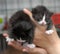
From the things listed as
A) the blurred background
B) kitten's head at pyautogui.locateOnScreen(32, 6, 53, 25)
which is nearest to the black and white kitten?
kitten's head at pyautogui.locateOnScreen(32, 6, 53, 25)

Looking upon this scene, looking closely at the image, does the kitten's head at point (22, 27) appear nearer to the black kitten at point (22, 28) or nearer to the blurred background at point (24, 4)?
the black kitten at point (22, 28)

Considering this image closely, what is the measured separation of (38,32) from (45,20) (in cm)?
10

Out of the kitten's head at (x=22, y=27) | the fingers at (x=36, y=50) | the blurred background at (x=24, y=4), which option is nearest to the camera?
the kitten's head at (x=22, y=27)

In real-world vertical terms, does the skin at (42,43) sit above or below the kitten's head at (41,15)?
below

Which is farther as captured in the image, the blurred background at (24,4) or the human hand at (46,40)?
the blurred background at (24,4)

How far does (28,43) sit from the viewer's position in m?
1.42

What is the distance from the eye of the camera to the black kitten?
4.35ft

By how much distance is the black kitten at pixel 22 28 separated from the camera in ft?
4.35

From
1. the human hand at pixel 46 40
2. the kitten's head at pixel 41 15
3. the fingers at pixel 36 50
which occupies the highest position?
the kitten's head at pixel 41 15

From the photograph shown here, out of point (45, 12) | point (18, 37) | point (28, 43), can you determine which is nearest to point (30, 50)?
point (28, 43)

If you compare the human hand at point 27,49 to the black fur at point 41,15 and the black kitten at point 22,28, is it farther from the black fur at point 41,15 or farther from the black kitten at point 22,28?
the black fur at point 41,15

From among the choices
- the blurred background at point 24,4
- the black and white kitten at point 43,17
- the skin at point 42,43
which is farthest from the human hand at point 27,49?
the blurred background at point 24,4

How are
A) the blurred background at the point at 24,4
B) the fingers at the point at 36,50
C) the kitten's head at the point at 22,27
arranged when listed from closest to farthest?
1. the kitten's head at the point at 22,27
2. the fingers at the point at 36,50
3. the blurred background at the point at 24,4

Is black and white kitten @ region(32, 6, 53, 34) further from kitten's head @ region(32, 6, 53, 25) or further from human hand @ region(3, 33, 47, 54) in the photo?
human hand @ region(3, 33, 47, 54)
